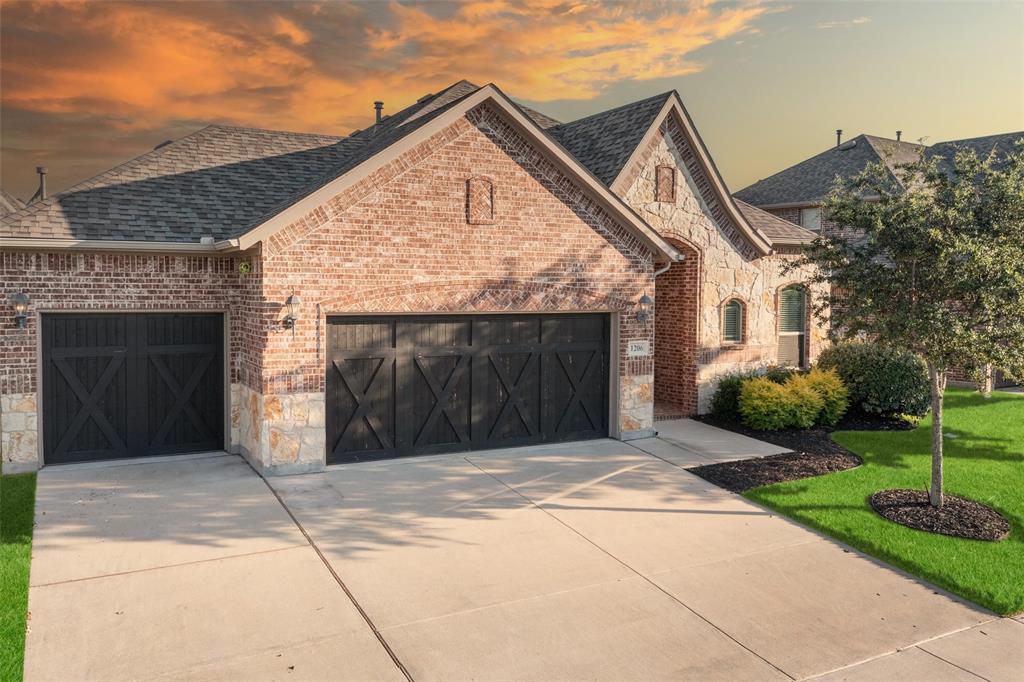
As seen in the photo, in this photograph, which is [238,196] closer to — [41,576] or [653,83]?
[41,576]

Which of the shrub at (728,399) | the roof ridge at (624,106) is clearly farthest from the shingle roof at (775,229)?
the shrub at (728,399)

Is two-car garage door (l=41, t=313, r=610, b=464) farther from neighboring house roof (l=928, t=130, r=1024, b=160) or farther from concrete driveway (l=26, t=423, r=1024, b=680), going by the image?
neighboring house roof (l=928, t=130, r=1024, b=160)

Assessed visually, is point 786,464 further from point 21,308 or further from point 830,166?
point 830,166

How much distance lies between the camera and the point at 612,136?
17141 mm

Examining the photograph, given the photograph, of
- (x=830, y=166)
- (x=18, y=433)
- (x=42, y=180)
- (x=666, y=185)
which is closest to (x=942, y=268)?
(x=666, y=185)

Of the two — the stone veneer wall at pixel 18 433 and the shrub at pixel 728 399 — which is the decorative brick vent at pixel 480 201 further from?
the stone veneer wall at pixel 18 433

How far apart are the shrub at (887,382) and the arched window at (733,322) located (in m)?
2.16

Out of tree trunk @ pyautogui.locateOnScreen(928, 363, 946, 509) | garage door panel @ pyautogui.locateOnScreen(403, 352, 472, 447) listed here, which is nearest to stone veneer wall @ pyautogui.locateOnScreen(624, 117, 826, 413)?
garage door panel @ pyautogui.locateOnScreen(403, 352, 472, 447)

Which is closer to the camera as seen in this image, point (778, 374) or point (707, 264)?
point (778, 374)

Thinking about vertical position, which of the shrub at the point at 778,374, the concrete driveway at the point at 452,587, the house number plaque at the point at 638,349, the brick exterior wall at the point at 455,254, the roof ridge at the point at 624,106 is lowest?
the concrete driveway at the point at 452,587

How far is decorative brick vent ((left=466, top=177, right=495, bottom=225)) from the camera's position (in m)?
12.3

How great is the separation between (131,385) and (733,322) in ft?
40.4

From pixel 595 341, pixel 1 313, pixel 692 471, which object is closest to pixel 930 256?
pixel 692 471

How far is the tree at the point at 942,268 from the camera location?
9250 millimetres
